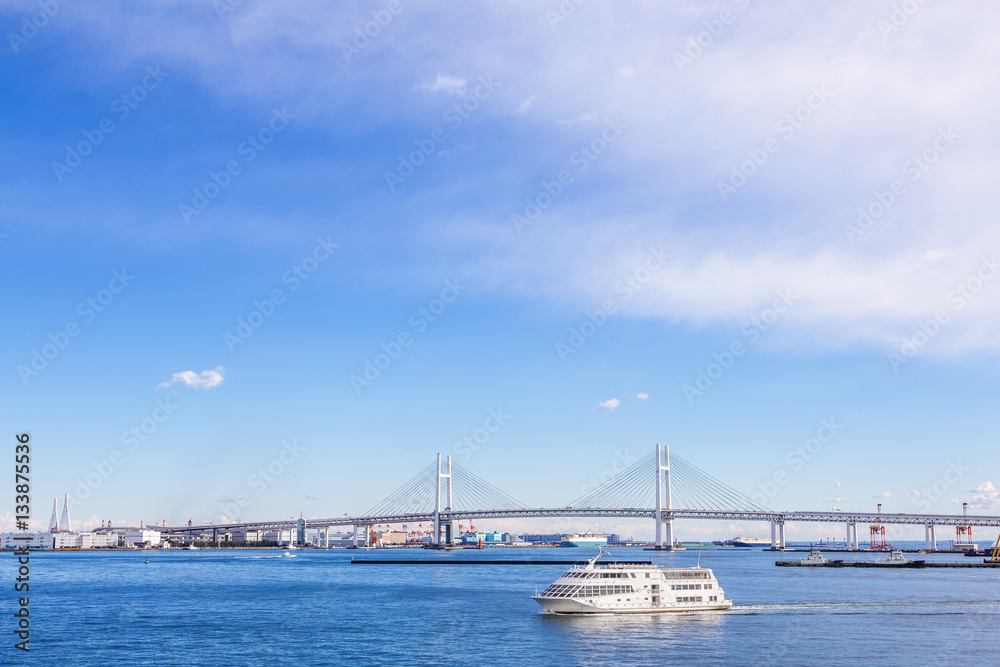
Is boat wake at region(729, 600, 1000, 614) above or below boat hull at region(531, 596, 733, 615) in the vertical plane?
below

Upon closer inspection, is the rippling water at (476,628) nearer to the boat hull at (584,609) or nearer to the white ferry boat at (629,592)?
the boat hull at (584,609)

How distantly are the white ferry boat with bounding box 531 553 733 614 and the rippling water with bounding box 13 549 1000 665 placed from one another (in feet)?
3.27

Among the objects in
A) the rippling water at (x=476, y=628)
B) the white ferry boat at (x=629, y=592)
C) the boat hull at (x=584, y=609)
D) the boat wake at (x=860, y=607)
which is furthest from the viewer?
the boat wake at (x=860, y=607)

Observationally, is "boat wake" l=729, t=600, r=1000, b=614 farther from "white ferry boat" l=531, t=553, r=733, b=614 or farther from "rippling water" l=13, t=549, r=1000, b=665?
"white ferry boat" l=531, t=553, r=733, b=614

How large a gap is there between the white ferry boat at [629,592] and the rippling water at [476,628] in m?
1.00

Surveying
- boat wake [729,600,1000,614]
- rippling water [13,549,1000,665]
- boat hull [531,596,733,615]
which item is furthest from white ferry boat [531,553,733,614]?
boat wake [729,600,1000,614]

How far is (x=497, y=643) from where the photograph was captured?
45281 mm

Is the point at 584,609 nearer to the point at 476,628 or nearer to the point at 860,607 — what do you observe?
the point at 476,628

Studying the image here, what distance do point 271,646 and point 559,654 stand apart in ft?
52.6

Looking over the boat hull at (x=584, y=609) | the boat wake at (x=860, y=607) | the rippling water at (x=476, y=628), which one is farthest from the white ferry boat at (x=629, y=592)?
the boat wake at (x=860, y=607)

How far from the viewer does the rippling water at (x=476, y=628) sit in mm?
41312

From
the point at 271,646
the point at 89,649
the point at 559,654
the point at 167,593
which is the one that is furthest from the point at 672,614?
the point at 167,593

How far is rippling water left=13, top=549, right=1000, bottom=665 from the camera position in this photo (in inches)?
1626

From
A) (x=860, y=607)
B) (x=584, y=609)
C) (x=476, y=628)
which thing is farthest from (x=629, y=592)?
(x=860, y=607)
